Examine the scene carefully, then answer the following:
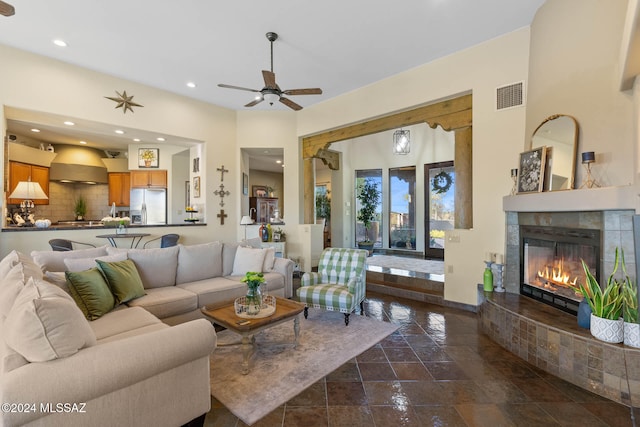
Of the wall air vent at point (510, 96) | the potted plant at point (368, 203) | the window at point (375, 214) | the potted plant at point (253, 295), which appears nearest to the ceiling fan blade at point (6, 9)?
the potted plant at point (253, 295)

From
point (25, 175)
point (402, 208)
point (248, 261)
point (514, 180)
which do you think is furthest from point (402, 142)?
point (25, 175)

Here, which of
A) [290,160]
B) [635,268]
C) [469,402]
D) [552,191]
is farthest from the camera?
[290,160]

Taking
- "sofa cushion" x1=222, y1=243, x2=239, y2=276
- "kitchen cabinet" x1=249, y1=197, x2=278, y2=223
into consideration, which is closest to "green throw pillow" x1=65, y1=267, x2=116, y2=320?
"sofa cushion" x1=222, y1=243, x2=239, y2=276

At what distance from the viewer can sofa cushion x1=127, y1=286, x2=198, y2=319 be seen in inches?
112

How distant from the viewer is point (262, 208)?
9742 millimetres

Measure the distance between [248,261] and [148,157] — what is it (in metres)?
4.74

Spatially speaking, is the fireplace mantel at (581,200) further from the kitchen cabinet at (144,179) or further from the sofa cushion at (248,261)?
the kitchen cabinet at (144,179)

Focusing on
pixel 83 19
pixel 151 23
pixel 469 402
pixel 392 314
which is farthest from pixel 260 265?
pixel 83 19

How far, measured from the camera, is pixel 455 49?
400 cm

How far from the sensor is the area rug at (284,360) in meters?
2.09

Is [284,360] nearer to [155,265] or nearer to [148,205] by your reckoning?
[155,265]

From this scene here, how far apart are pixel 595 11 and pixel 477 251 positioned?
2690 millimetres

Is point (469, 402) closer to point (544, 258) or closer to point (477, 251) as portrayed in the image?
point (544, 258)

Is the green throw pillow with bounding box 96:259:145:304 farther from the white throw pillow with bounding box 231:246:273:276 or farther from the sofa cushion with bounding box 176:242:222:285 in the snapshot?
the white throw pillow with bounding box 231:246:273:276
